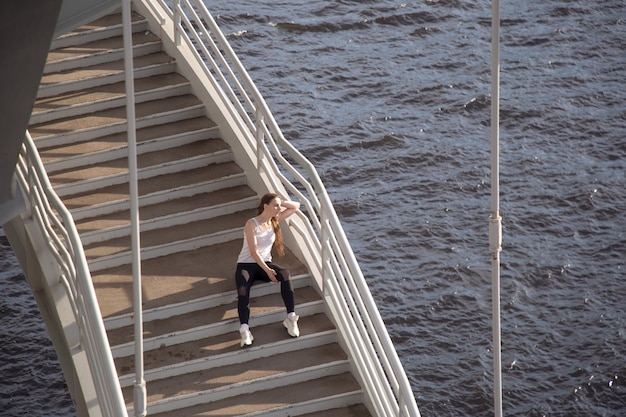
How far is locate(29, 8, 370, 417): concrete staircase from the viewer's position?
919 cm

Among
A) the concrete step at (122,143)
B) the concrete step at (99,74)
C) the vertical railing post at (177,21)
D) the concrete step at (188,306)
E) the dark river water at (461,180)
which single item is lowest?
the dark river water at (461,180)

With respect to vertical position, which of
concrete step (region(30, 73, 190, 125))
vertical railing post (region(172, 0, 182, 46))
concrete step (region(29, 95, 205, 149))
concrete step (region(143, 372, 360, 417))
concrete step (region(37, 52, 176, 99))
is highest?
vertical railing post (region(172, 0, 182, 46))

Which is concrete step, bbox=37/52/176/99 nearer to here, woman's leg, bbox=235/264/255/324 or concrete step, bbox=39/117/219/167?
concrete step, bbox=39/117/219/167

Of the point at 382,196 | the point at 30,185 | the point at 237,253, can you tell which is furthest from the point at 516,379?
the point at 30,185

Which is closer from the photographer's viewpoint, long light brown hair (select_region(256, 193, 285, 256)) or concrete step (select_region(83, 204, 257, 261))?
long light brown hair (select_region(256, 193, 285, 256))

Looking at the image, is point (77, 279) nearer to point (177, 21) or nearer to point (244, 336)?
point (244, 336)

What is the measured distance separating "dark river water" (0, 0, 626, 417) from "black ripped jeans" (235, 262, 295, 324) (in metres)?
5.33

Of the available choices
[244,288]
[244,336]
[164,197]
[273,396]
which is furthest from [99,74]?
[273,396]

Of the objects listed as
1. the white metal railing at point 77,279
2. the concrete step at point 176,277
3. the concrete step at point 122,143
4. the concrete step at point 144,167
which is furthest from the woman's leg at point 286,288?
the concrete step at point 122,143

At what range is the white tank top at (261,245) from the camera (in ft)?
32.1

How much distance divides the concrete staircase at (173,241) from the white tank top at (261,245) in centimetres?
30

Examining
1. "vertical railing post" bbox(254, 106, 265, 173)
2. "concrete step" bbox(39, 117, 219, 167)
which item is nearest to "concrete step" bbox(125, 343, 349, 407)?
"vertical railing post" bbox(254, 106, 265, 173)

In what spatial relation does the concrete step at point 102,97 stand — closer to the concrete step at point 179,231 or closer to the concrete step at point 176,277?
the concrete step at point 179,231

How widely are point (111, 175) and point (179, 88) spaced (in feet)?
4.97
